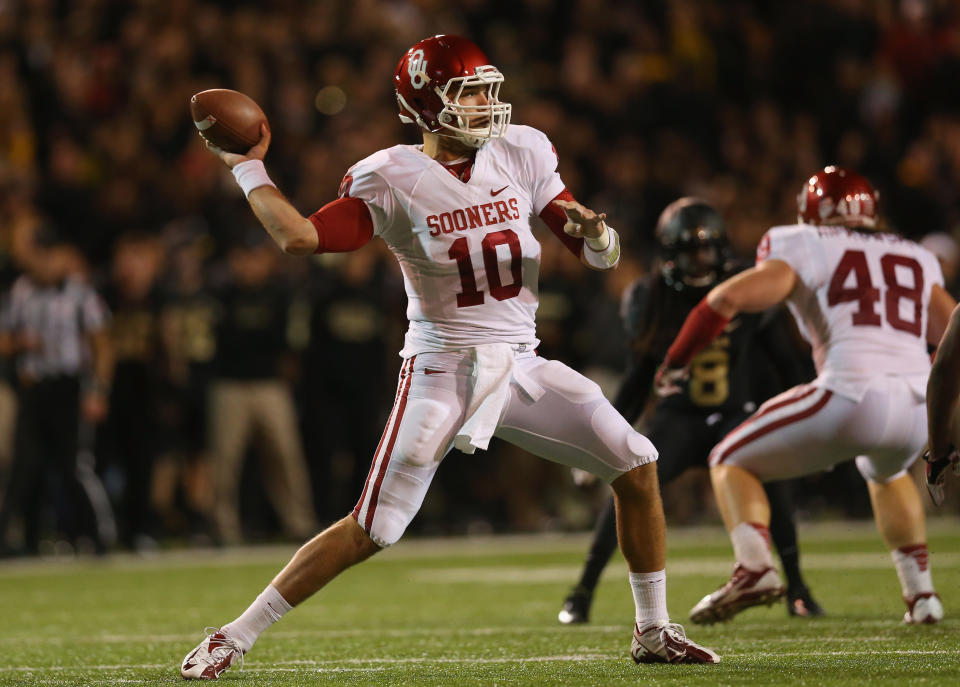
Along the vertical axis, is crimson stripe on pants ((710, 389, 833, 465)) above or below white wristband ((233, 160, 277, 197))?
below

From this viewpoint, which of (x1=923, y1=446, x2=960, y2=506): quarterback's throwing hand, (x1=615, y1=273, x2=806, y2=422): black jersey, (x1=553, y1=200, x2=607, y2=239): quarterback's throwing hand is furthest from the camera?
(x1=615, y1=273, x2=806, y2=422): black jersey

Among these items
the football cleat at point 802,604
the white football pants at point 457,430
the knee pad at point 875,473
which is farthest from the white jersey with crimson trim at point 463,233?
the football cleat at point 802,604

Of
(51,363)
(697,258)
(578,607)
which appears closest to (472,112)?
(697,258)

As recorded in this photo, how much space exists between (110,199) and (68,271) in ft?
5.64

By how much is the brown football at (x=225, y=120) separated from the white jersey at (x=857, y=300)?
1.99 meters

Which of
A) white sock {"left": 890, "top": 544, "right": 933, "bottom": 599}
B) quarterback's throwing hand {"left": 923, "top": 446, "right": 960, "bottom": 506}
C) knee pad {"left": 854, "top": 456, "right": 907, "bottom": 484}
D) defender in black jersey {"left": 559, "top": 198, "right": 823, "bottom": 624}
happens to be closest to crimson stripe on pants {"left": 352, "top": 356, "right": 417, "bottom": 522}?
quarterback's throwing hand {"left": 923, "top": 446, "right": 960, "bottom": 506}

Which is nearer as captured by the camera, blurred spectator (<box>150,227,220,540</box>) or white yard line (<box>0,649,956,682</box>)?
white yard line (<box>0,649,956,682</box>)

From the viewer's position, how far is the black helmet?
6191 millimetres

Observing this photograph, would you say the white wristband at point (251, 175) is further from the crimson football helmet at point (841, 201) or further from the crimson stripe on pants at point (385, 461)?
the crimson football helmet at point (841, 201)

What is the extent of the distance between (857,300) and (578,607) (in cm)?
160

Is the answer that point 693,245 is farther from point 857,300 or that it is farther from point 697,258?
point 857,300

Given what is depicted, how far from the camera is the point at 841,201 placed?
18.6ft

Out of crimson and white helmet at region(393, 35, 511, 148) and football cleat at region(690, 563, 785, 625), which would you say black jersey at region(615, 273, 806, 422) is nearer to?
football cleat at region(690, 563, 785, 625)

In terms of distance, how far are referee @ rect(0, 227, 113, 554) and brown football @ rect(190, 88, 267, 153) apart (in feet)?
18.2
